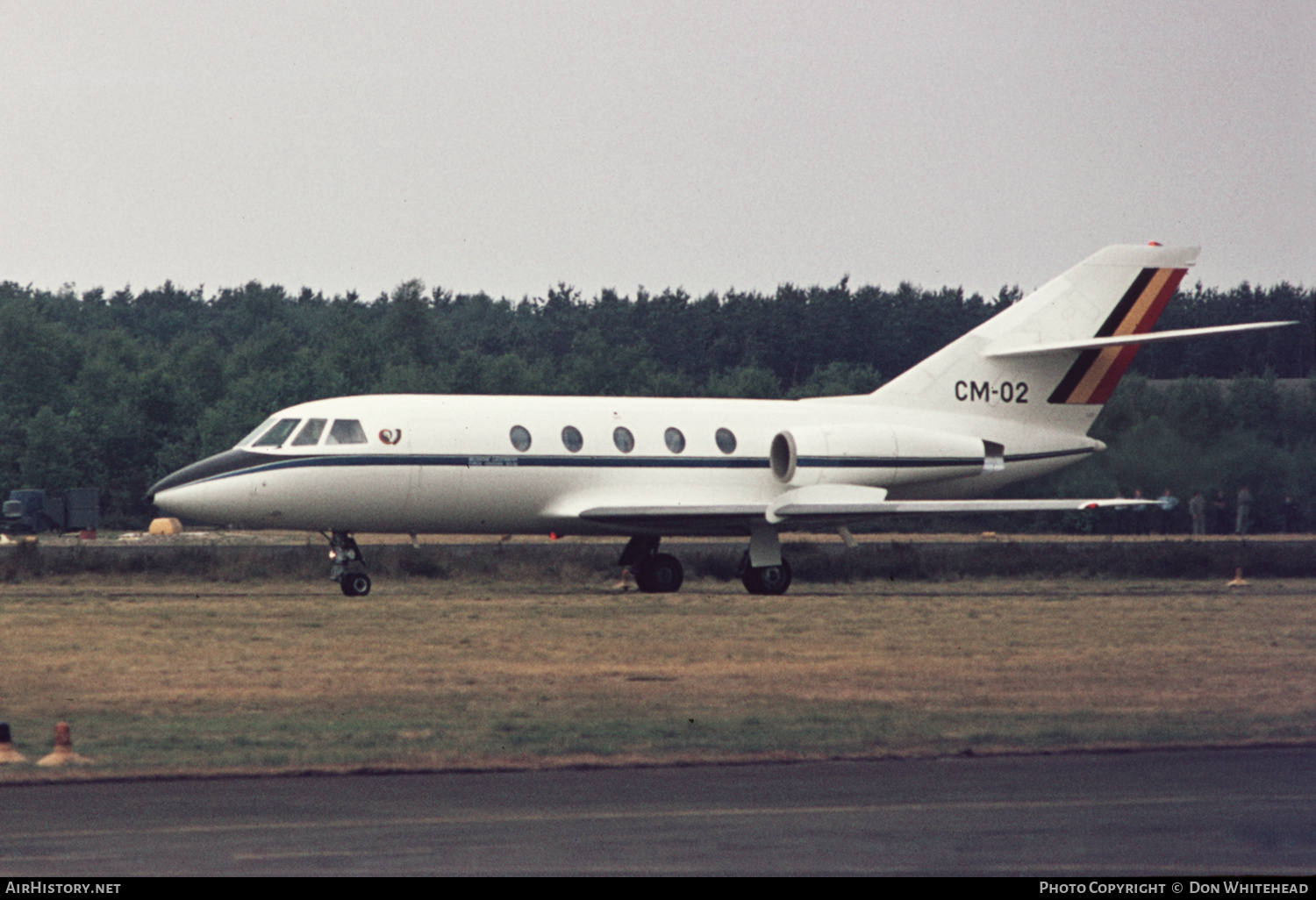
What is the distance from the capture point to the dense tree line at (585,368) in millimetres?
→ 34625

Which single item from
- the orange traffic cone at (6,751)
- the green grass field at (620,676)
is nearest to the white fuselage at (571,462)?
the green grass field at (620,676)

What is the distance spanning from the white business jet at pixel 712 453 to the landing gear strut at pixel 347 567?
0.12ft

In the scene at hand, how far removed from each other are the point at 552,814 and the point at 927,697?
21.1 feet

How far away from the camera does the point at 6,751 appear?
11.7 meters

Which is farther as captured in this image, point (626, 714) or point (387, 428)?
point (387, 428)

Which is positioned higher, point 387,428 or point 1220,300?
point 1220,300

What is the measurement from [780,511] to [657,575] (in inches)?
99.0

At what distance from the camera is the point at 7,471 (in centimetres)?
6381

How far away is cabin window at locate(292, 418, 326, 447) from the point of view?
88.9 ft

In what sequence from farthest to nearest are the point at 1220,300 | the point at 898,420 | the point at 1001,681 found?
the point at 1220,300 < the point at 898,420 < the point at 1001,681

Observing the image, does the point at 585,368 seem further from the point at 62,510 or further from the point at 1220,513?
the point at 1220,513

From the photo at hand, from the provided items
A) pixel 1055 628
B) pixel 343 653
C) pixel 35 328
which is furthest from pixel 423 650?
pixel 35 328

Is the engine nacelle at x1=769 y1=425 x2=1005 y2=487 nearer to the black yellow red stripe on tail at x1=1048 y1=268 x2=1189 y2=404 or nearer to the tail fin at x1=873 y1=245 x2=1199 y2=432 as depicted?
the tail fin at x1=873 y1=245 x2=1199 y2=432

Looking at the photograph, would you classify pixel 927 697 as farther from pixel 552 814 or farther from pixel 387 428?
pixel 387 428
